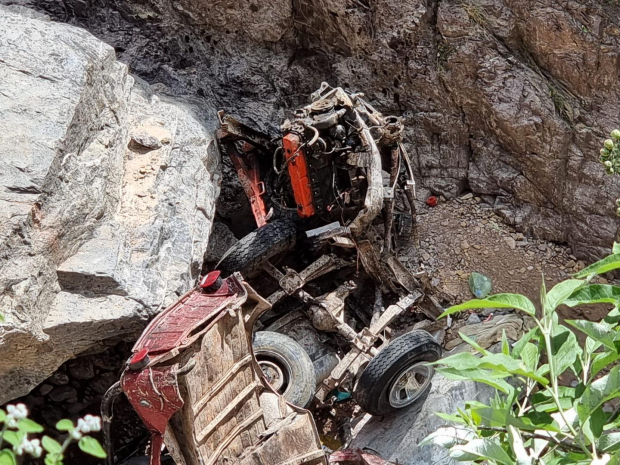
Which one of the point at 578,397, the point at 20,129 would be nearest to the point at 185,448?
the point at 20,129

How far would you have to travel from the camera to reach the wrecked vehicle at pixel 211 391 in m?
3.56

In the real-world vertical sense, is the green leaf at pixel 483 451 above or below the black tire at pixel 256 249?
above

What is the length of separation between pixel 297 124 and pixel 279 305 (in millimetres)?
1719

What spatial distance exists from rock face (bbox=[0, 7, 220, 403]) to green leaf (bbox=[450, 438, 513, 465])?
2.94m

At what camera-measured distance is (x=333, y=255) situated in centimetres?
575

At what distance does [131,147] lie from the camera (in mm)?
5371

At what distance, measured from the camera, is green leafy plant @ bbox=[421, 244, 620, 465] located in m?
1.60

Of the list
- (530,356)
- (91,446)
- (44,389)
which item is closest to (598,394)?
(530,356)

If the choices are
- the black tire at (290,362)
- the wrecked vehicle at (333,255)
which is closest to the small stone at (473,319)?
the wrecked vehicle at (333,255)

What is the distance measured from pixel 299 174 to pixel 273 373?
5.56ft

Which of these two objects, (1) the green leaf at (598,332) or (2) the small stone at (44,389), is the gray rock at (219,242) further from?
(1) the green leaf at (598,332)

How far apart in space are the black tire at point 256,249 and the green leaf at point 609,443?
161 inches

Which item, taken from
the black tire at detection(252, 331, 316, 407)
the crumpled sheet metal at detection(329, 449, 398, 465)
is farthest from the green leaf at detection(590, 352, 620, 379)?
the black tire at detection(252, 331, 316, 407)

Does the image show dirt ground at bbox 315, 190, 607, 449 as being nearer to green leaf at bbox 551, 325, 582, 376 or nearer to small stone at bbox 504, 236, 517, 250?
small stone at bbox 504, 236, 517, 250
